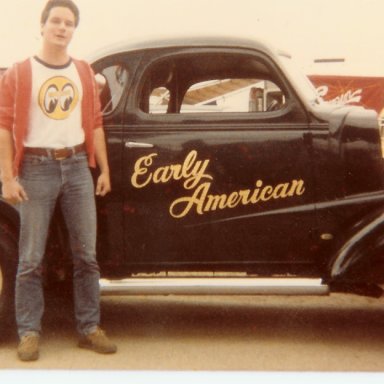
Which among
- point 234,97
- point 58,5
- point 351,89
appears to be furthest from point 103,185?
point 351,89

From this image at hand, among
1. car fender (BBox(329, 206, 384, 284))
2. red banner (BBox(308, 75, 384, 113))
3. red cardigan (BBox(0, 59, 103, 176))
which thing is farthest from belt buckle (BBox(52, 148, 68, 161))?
red banner (BBox(308, 75, 384, 113))

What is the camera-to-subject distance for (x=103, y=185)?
4715 millimetres

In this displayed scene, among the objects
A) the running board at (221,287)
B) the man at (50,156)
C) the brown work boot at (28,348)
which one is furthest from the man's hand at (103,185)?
the brown work boot at (28,348)

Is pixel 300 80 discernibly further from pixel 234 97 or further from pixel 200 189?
pixel 200 189

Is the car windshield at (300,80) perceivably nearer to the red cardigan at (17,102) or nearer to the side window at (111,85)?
the side window at (111,85)

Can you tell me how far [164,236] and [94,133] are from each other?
A: 596 mm

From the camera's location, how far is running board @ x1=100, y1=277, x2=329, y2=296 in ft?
15.6

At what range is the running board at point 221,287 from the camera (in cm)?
475

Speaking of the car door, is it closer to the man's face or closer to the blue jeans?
the blue jeans

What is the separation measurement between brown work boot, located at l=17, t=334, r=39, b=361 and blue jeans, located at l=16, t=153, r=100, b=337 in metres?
0.03

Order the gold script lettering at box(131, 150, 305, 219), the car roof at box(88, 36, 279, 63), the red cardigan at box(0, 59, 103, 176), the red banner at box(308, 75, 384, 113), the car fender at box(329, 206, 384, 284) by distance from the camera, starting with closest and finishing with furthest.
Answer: the red cardigan at box(0, 59, 103, 176) → the car fender at box(329, 206, 384, 284) → the gold script lettering at box(131, 150, 305, 219) → the car roof at box(88, 36, 279, 63) → the red banner at box(308, 75, 384, 113)

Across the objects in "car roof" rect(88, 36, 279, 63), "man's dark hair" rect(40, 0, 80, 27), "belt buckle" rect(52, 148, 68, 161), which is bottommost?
"belt buckle" rect(52, 148, 68, 161)

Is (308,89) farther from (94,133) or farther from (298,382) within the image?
(298,382)

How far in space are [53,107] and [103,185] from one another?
1.45 feet
